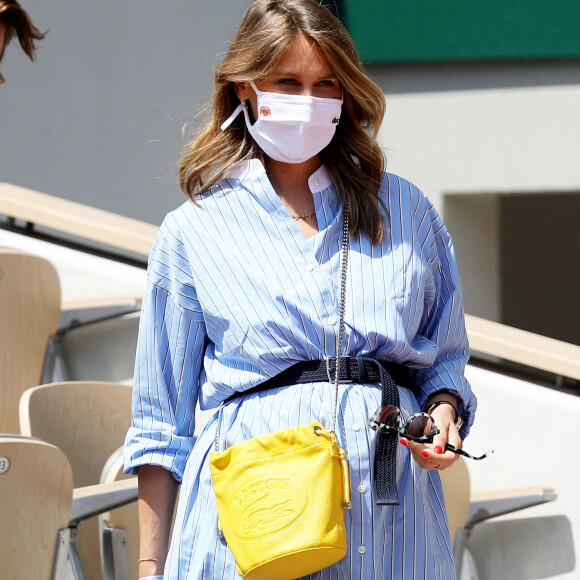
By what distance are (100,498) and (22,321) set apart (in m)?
1.01

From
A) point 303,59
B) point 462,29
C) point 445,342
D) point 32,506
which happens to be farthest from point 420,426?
point 462,29

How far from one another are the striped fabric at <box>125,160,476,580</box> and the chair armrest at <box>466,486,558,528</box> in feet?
4.79

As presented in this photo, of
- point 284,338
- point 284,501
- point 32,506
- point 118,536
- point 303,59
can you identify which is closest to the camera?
point 284,501

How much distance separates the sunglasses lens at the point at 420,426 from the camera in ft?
4.94

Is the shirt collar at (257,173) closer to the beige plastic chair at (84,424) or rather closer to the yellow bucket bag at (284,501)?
the yellow bucket bag at (284,501)

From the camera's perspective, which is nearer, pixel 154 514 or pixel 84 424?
pixel 154 514

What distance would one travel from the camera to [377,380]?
1.55 metres

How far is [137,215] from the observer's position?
19.0 ft

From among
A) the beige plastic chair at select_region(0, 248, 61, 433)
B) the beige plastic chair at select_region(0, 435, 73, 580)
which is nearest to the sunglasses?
the beige plastic chair at select_region(0, 435, 73, 580)

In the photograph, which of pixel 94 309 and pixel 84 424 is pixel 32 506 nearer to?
pixel 84 424

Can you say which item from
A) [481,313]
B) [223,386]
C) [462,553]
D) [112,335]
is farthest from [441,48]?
[223,386]

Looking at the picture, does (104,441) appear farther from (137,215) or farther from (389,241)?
(137,215)

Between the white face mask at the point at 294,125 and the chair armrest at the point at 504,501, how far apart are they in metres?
1.65

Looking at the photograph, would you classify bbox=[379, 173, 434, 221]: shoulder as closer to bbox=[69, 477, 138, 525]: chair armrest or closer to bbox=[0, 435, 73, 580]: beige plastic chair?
bbox=[0, 435, 73, 580]: beige plastic chair
